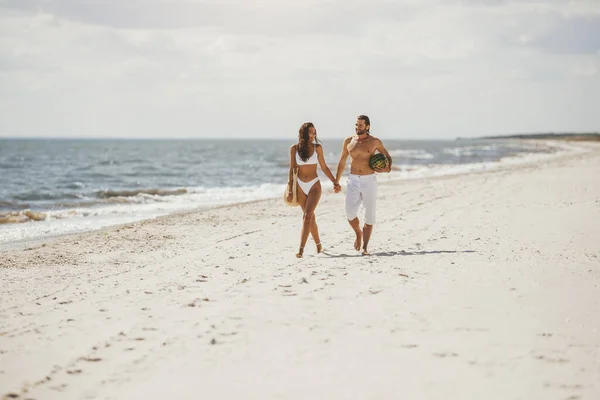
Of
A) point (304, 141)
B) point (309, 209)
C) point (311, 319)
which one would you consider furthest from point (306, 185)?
point (311, 319)

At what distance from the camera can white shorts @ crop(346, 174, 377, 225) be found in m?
7.61

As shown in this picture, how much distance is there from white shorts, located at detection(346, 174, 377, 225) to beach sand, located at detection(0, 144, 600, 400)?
0.59m

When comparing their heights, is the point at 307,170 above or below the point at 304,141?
below

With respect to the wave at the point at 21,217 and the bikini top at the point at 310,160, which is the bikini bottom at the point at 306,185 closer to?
the bikini top at the point at 310,160

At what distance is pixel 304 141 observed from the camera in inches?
295

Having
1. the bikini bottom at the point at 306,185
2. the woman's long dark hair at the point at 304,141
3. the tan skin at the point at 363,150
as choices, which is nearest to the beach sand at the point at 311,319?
the bikini bottom at the point at 306,185

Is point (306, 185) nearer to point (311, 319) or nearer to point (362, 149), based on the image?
point (362, 149)

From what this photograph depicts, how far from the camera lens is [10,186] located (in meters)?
25.2

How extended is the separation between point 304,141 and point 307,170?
0.45 meters

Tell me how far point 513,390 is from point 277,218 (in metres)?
9.27

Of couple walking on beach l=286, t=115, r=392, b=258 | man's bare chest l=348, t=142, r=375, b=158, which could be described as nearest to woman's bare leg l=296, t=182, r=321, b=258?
couple walking on beach l=286, t=115, r=392, b=258

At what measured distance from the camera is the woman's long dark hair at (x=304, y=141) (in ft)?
24.4

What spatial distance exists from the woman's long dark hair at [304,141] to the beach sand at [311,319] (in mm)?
1413

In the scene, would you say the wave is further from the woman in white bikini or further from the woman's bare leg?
the woman's bare leg
